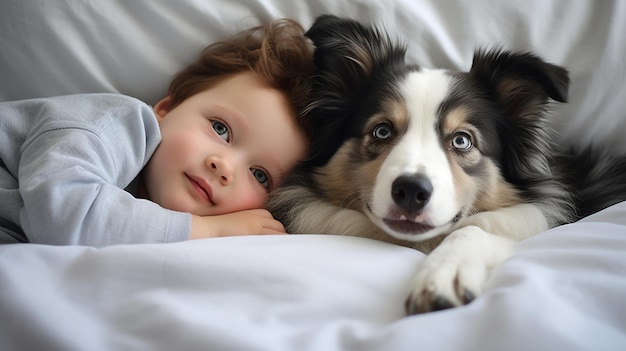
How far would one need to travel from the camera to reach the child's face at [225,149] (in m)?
1.89

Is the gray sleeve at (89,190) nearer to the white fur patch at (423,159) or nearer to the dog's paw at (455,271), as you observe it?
the white fur patch at (423,159)

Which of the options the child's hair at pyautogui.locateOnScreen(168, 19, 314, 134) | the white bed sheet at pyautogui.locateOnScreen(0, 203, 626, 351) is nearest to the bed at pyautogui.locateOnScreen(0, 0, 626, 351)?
the white bed sheet at pyautogui.locateOnScreen(0, 203, 626, 351)

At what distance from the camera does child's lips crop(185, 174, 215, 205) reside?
1.89m

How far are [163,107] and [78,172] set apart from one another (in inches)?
31.5

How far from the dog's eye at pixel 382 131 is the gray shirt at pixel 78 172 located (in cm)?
74

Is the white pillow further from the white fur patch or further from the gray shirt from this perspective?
the white fur patch

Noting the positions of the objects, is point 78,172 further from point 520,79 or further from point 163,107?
point 520,79

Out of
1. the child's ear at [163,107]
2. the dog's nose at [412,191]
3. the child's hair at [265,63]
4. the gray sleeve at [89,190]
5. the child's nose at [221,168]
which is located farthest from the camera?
the child's ear at [163,107]

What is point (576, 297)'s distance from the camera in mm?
1240

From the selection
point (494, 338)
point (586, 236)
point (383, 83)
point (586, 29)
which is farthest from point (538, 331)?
point (586, 29)

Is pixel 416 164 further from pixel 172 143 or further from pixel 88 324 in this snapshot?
pixel 88 324

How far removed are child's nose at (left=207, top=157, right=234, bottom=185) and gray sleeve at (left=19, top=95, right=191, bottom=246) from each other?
244 mm

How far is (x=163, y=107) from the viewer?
226 centimetres

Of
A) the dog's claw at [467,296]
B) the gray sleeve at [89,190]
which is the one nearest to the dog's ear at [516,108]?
the dog's claw at [467,296]
